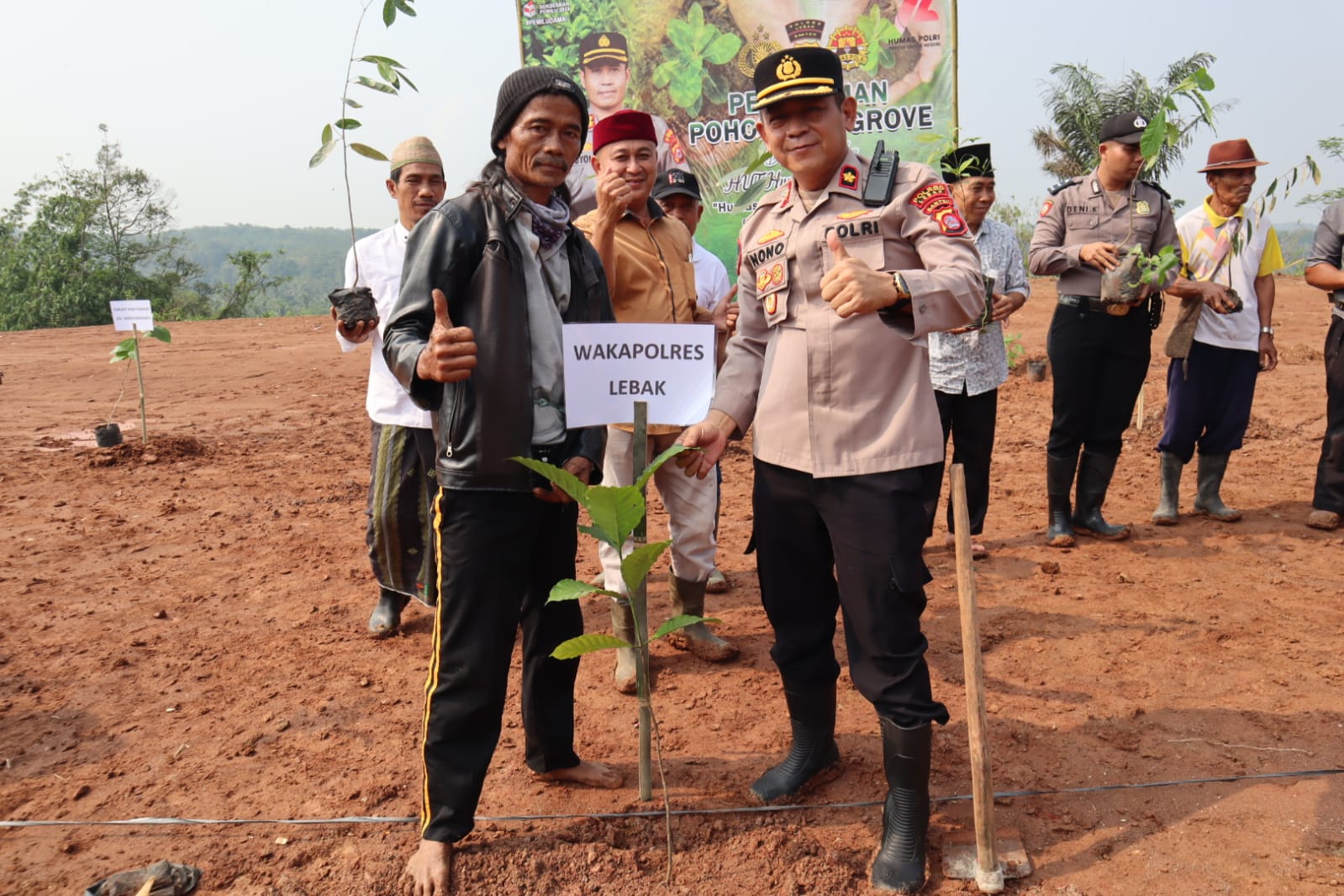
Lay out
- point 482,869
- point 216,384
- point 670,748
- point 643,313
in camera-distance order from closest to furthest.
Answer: point 482,869, point 670,748, point 643,313, point 216,384

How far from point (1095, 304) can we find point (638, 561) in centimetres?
358

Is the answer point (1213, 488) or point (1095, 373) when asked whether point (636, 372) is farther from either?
point (1213, 488)

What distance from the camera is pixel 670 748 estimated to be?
321 cm

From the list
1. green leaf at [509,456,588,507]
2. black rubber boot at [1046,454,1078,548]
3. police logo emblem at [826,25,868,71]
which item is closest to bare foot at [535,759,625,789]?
green leaf at [509,456,588,507]

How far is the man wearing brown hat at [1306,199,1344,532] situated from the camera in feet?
16.9

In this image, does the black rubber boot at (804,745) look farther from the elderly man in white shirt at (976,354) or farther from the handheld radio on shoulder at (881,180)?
the elderly man in white shirt at (976,354)

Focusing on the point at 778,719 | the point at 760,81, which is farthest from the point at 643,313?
the point at 778,719

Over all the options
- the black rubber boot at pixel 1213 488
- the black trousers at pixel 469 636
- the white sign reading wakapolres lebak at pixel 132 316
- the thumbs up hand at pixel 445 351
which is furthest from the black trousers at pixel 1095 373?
the white sign reading wakapolres lebak at pixel 132 316

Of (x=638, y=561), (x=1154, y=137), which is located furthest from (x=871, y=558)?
(x=1154, y=137)

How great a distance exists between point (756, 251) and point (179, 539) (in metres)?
4.70

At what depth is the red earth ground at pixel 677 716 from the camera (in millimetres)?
2531

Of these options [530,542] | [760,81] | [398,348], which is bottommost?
[530,542]

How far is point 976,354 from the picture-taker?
14.9 feet

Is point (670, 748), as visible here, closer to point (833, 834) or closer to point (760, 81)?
point (833, 834)
